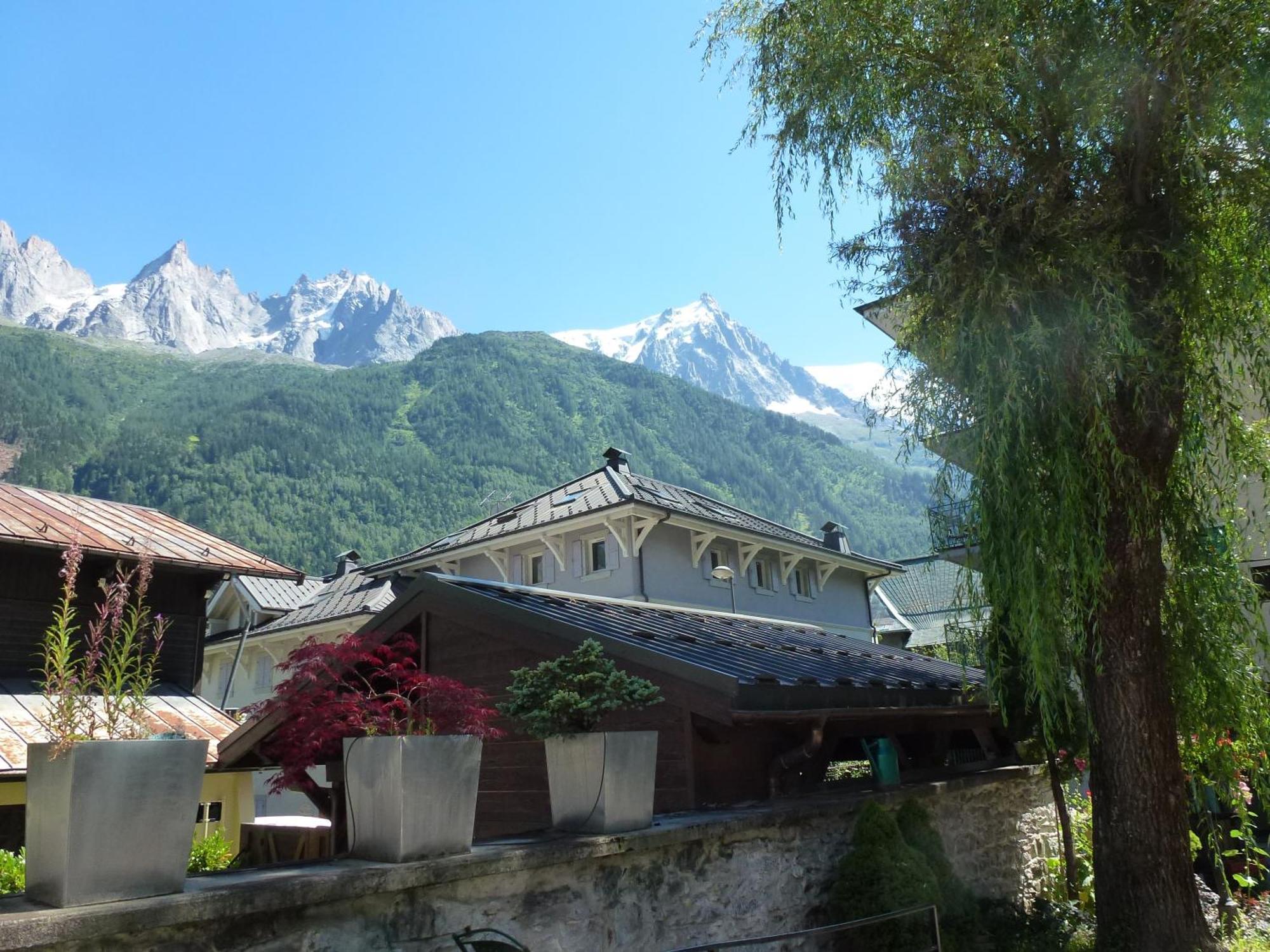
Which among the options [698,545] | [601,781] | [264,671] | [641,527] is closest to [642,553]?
[641,527]

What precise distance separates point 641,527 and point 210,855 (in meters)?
14.8

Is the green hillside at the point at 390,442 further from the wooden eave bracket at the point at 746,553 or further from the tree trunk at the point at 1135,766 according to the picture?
the tree trunk at the point at 1135,766

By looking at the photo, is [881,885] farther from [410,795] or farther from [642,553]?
[642,553]

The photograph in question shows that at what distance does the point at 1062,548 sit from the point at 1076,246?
249 centimetres

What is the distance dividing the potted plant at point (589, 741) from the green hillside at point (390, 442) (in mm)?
67433

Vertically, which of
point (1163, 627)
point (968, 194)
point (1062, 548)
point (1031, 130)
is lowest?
point (1163, 627)

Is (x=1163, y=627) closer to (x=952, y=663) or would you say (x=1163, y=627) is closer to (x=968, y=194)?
(x=968, y=194)

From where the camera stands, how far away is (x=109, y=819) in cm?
361

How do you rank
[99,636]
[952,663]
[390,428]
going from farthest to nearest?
[390,428], [952,663], [99,636]

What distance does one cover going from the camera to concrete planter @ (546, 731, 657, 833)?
5746mm

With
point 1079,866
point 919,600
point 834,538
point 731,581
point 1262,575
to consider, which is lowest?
point 1079,866

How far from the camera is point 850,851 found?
746cm

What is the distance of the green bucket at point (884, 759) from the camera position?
377 inches

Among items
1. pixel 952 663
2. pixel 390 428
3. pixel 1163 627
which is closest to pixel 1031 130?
pixel 1163 627
